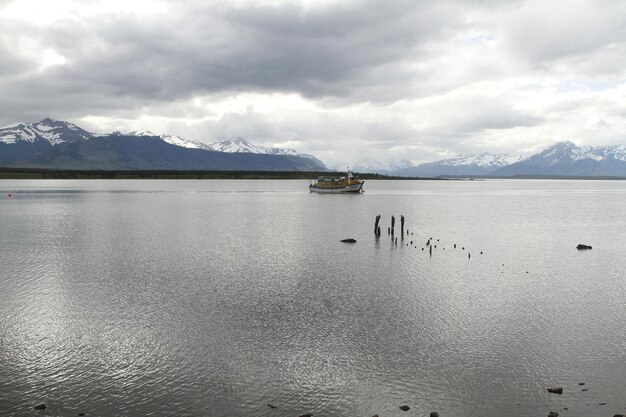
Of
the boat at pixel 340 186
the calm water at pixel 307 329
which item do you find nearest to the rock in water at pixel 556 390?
the calm water at pixel 307 329

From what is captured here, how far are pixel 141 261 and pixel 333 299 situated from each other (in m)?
21.6

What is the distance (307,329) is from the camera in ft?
85.7

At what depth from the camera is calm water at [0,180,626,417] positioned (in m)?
18.5

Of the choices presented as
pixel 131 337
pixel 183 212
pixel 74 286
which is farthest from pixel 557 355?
pixel 183 212

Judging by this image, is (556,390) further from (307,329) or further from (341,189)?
(341,189)

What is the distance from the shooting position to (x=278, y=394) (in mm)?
18797

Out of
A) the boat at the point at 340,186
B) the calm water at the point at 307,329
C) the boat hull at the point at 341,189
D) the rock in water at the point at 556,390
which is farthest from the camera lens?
the boat at the point at 340,186

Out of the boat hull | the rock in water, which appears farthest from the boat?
the rock in water

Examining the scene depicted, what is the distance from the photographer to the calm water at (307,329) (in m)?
18.5

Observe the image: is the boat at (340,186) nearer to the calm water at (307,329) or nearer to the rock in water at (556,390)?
the calm water at (307,329)

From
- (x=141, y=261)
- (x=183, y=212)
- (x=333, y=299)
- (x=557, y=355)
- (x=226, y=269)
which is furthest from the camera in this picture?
(x=183, y=212)

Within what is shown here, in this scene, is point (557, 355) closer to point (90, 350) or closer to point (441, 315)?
point (441, 315)

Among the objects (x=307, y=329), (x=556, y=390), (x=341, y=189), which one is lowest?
(x=556, y=390)

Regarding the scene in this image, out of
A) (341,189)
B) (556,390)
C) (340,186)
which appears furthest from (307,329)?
(340,186)
